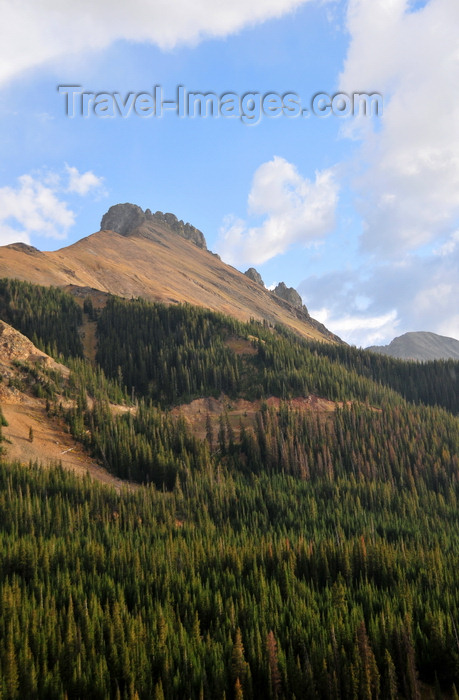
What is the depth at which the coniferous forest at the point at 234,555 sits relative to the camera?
44.0 m

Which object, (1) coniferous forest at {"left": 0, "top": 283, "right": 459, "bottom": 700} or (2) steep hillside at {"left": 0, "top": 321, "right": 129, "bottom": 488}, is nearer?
(1) coniferous forest at {"left": 0, "top": 283, "right": 459, "bottom": 700}

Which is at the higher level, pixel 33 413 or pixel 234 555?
pixel 33 413

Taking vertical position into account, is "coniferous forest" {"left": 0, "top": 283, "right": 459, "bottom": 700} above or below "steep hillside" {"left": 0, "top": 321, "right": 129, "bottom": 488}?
below

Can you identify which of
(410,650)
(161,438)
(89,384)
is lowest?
(410,650)

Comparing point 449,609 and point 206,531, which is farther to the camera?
point 206,531

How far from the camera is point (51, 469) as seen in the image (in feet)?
331

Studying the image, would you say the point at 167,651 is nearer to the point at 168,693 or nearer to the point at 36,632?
the point at 168,693

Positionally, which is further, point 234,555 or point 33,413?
point 33,413

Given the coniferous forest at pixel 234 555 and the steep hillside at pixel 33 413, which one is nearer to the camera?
the coniferous forest at pixel 234 555

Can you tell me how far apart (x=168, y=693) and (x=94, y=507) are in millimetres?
55302

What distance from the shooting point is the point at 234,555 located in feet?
235

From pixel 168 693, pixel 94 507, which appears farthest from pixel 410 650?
pixel 94 507

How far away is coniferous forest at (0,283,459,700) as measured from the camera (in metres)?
44.0

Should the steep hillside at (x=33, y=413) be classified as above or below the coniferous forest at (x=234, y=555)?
above
